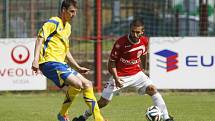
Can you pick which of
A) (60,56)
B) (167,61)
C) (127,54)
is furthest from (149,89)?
(167,61)

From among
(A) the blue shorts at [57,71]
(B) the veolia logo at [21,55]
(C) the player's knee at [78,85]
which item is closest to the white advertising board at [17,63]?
(B) the veolia logo at [21,55]

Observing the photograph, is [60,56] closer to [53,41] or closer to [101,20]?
[53,41]

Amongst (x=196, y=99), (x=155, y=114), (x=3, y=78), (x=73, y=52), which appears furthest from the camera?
(x=73, y=52)

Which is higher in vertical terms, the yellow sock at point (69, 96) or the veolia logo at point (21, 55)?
the veolia logo at point (21, 55)

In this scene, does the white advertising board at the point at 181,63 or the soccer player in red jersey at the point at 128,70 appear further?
the white advertising board at the point at 181,63

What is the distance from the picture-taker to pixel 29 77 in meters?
18.7

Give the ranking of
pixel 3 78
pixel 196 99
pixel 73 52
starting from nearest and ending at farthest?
pixel 196 99, pixel 3 78, pixel 73 52

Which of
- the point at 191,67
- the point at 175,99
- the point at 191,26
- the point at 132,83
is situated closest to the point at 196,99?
the point at 175,99

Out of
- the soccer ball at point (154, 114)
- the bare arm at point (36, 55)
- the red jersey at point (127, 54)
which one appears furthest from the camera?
the red jersey at point (127, 54)

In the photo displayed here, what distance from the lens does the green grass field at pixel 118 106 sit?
12867mm

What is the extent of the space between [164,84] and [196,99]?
1781 mm

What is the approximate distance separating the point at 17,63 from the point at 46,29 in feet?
27.3

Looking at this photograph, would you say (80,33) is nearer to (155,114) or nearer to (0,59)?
(0,59)

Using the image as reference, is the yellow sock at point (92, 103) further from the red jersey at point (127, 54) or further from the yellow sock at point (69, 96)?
the red jersey at point (127, 54)
